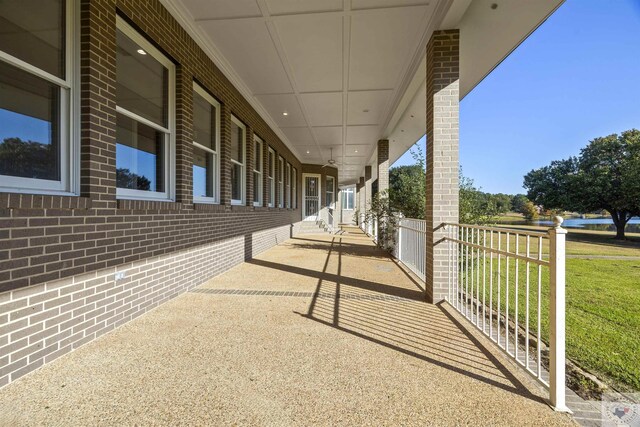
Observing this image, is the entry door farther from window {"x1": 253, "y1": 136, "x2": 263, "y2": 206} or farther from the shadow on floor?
the shadow on floor

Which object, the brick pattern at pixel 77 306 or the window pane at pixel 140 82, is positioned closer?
the brick pattern at pixel 77 306

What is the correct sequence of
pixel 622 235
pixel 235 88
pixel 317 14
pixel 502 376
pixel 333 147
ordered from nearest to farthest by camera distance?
pixel 502 376
pixel 317 14
pixel 235 88
pixel 333 147
pixel 622 235

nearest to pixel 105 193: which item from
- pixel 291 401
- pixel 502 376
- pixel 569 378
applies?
pixel 291 401

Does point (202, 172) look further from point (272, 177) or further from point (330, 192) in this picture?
point (330, 192)

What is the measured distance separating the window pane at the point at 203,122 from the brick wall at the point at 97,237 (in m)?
0.39

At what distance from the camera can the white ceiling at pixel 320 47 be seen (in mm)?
3490

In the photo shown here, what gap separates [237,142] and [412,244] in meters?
4.21

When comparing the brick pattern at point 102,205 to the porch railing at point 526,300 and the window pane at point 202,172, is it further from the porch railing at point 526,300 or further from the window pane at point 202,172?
the porch railing at point 526,300

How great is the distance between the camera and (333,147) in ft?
37.4

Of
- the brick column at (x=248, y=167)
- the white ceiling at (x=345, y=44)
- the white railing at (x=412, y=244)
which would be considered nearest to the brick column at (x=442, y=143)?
the white ceiling at (x=345, y=44)

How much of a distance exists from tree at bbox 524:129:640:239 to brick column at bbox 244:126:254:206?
87.8 ft

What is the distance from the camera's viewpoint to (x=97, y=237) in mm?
2547

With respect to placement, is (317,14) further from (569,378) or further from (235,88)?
(569,378)

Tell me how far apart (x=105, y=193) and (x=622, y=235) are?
3016 centimetres
